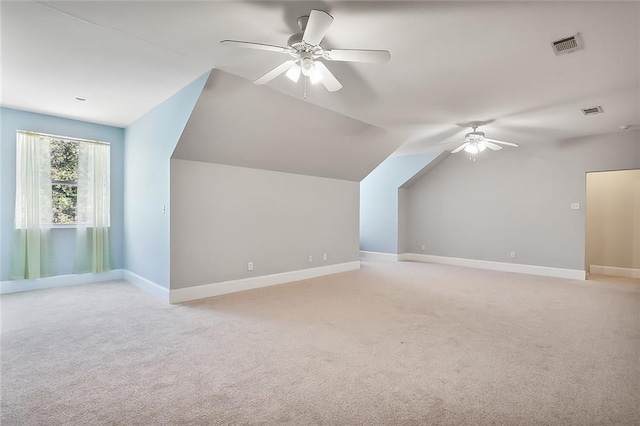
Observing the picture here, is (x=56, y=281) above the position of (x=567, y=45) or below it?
below

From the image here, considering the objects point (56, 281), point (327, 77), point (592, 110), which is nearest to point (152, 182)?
point (56, 281)

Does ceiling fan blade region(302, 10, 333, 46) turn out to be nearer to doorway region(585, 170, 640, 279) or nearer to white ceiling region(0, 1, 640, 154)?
white ceiling region(0, 1, 640, 154)

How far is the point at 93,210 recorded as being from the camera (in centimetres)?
536

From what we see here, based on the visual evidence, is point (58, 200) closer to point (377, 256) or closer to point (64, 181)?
point (64, 181)

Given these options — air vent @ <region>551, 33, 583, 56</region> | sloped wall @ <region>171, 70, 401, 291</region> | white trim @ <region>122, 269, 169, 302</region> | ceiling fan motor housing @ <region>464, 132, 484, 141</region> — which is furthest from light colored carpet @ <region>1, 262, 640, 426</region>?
air vent @ <region>551, 33, 583, 56</region>

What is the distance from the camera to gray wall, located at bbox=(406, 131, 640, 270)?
238 inches

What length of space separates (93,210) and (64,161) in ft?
2.89

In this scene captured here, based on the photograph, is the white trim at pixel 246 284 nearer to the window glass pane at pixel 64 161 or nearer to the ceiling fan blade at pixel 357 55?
the window glass pane at pixel 64 161

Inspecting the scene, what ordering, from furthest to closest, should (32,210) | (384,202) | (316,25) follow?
(384,202) → (32,210) → (316,25)

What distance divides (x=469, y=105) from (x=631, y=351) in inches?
122

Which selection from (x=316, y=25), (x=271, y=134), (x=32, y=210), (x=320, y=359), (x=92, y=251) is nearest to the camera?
(x=316, y=25)

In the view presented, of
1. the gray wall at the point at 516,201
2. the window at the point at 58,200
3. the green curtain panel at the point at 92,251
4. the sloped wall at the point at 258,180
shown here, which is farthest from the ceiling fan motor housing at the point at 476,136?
the green curtain panel at the point at 92,251

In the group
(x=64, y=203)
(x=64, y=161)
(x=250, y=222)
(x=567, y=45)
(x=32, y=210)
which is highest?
(x=567, y=45)

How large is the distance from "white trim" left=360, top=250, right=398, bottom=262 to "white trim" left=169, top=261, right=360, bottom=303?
2.07 meters
